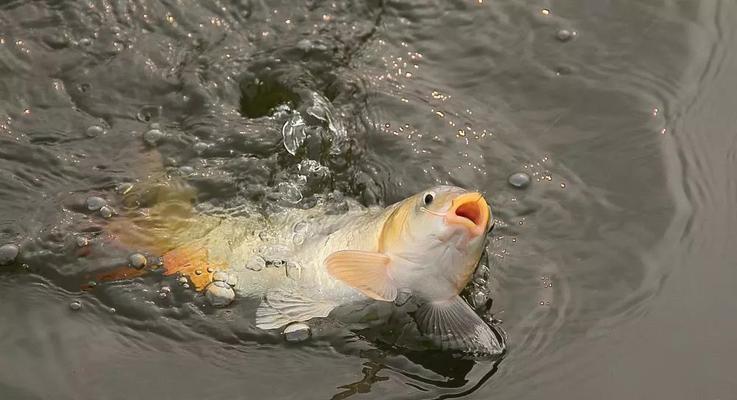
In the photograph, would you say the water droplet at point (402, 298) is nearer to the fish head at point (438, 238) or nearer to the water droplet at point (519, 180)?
the fish head at point (438, 238)

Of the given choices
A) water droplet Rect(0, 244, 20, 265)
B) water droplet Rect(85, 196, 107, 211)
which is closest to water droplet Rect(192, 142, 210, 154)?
water droplet Rect(85, 196, 107, 211)

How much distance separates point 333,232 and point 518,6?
67.5 inches

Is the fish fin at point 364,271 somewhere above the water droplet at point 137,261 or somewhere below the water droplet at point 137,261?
above

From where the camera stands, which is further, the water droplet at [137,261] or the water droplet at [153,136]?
the water droplet at [153,136]

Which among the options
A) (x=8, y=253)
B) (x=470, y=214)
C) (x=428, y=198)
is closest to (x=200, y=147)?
(x=8, y=253)

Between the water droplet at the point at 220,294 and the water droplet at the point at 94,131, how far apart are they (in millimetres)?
953

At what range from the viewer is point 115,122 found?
11.9 ft

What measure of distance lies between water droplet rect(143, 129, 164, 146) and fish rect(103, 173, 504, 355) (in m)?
0.24

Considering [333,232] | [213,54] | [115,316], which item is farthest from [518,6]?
[115,316]

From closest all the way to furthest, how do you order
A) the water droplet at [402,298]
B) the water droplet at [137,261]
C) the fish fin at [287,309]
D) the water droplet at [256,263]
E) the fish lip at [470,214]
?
the fish lip at [470,214] < the water droplet at [402,298] < the fish fin at [287,309] < the water droplet at [256,263] < the water droplet at [137,261]

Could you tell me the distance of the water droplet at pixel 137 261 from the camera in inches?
123

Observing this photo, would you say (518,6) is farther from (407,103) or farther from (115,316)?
(115,316)

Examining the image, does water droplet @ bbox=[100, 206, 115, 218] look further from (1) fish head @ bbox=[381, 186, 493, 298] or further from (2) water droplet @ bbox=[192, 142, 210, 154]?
(1) fish head @ bbox=[381, 186, 493, 298]

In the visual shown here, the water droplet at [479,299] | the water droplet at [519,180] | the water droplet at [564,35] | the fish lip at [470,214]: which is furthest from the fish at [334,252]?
the water droplet at [564,35]
